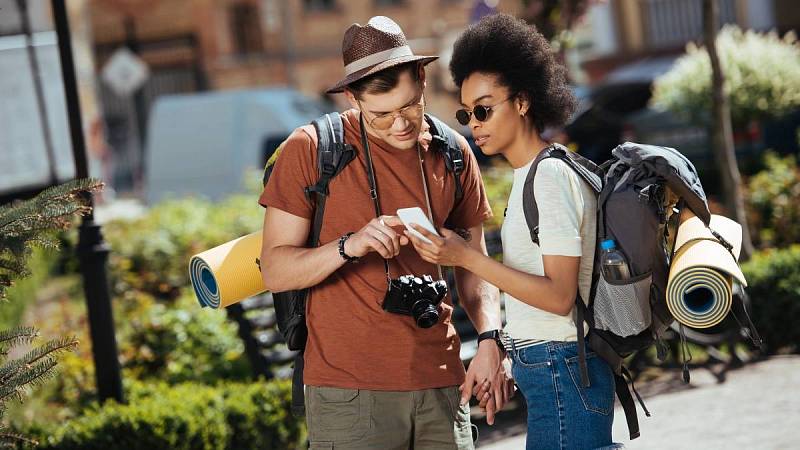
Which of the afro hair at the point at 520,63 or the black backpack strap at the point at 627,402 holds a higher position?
the afro hair at the point at 520,63

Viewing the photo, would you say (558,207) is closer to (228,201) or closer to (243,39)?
(228,201)

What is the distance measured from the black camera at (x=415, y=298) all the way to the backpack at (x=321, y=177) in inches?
11.6

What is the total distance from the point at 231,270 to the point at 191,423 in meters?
2.30

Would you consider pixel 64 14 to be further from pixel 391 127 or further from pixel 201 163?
pixel 201 163

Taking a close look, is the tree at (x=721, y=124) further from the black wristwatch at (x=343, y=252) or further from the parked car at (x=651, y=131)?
the black wristwatch at (x=343, y=252)

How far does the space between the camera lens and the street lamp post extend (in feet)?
9.61

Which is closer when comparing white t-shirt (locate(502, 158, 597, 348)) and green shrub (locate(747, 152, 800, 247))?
white t-shirt (locate(502, 158, 597, 348))

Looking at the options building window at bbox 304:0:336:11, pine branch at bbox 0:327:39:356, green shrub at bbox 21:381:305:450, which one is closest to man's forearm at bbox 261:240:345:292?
pine branch at bbox 0:327:39:356

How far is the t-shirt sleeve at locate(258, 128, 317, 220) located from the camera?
3.49 m

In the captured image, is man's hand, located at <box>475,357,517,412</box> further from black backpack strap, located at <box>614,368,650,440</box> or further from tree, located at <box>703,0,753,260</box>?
tree, located at <box>703,0,753,260</box>

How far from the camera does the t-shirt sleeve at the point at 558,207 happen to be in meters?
3.26

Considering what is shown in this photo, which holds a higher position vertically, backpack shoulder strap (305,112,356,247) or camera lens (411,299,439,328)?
backpack shoulder strap (305,112,356,247)

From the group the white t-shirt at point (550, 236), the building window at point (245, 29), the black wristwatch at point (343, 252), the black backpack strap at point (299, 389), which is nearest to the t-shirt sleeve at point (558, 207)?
the white t-shirt at point (550, 236)

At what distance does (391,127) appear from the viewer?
3.51 metres
